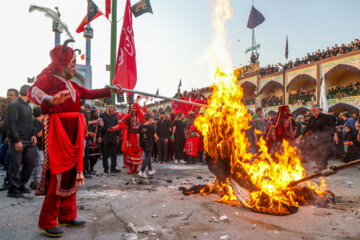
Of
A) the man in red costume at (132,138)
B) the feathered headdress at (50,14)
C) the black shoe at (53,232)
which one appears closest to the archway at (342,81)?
the man in red costume at (132,138)

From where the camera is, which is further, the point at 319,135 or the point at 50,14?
the point at 50,14

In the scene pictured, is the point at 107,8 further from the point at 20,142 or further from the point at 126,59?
the point at 20,142

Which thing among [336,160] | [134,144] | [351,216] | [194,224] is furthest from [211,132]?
[336,160]

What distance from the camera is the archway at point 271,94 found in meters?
31.6

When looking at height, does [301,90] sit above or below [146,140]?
above

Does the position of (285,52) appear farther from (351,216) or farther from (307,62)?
(351,216)

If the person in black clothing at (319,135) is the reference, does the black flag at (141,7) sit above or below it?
above

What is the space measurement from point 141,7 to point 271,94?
29295mm

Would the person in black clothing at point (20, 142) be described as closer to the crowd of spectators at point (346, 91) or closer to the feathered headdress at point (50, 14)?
the feathered headdress at point (50, 14)

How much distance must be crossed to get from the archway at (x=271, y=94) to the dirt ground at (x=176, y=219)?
28.0 meters

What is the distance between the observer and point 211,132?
451 centimetres

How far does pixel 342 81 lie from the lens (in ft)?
92.9

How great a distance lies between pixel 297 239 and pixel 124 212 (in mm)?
2412

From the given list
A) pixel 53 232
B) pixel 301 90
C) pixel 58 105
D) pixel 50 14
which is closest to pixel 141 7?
pixel 58 105
